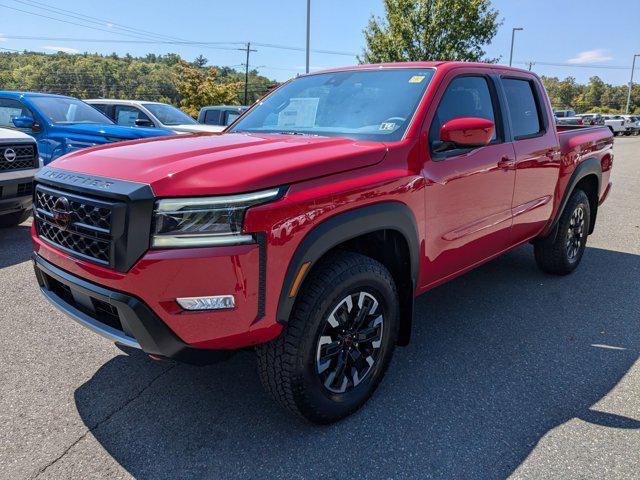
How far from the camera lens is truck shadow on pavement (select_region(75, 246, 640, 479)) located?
7.65 feet

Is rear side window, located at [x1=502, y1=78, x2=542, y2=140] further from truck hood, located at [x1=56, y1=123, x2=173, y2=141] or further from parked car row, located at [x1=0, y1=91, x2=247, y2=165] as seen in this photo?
truck hood, located at [x1=56, y1=123, x2=173, y2=141]

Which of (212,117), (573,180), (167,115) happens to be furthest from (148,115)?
(573,180)

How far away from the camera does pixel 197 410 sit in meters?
2.71

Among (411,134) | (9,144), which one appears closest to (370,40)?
(9,144)

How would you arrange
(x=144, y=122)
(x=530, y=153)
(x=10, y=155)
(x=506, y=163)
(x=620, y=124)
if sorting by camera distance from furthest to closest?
(x=620, y=124) < (x=144, y=122) < (x=10, y=155) < (x=530, y=153) < (x=506, y=163)

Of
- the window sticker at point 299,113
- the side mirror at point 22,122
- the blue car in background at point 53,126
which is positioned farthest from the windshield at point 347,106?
the side mirror at point 22,122

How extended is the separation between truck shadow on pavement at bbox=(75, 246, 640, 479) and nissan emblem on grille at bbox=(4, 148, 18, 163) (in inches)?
A: 135

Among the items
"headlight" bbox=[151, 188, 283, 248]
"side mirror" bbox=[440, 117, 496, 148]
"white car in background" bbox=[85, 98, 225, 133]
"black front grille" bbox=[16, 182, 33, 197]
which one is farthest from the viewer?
"white car in background" bbox=[85, 98, 225, 133]

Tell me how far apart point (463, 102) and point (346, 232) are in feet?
5.10

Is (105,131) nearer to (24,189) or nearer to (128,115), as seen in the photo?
(24,189)

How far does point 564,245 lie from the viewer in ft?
15.6

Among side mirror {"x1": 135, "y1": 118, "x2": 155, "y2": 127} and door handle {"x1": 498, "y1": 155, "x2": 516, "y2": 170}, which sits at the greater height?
side mirror {"x1": 135, "y1": 118, "x2": 155, "y2": 127}

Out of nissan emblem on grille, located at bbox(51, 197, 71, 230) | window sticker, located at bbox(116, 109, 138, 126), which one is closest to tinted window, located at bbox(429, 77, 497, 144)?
nissan emblem on grille, located at bbox(51, 197, 71, 230)

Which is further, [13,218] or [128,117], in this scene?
[128,117]
